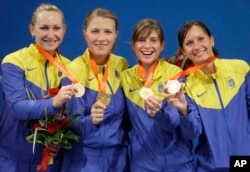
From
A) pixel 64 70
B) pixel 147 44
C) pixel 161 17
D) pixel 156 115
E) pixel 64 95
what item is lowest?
pixel 156 115

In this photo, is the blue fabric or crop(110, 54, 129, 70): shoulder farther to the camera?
crop(110, 54, 129, 70): shoulder

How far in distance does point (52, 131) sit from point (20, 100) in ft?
0.77

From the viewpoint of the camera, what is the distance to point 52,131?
2.06 metres

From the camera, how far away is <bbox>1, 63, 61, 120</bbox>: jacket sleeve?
199 centimetres

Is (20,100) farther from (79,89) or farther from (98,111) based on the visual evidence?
(98,111)

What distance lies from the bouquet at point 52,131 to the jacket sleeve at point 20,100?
0.17ft

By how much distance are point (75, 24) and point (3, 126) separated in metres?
1.68

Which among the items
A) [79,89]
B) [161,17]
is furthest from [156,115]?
[161,17]

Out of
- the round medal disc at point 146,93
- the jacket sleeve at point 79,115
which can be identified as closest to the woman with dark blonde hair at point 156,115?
the round medal disc at point 146,93

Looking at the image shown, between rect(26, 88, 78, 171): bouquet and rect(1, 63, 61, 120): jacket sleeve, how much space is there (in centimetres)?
5

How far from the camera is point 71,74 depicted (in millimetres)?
2145

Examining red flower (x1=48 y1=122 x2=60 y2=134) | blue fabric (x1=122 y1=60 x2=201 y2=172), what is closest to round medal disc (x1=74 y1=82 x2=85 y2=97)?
red flower (x1=48 y1=122 x2=60 y2=134)

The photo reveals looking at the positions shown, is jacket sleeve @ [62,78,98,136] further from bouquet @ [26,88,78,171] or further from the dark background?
the dark background

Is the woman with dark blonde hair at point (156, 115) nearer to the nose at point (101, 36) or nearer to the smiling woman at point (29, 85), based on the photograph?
the nose at point (101, 36)
